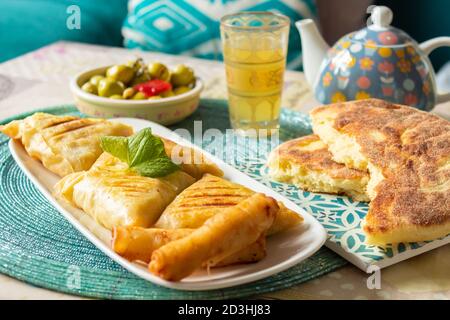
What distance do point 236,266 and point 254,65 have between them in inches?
34.3

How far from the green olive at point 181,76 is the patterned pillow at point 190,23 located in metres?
Answer: 1.08

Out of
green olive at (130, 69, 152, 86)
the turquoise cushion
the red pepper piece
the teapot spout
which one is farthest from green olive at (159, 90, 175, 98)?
the turquoise cushion

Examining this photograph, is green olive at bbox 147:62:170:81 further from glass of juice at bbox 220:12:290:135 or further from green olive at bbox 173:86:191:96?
glass of juice at bbox 220:12:290:135

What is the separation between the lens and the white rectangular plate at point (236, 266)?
983mm

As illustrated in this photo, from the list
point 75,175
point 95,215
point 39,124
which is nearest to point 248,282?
point 95,215

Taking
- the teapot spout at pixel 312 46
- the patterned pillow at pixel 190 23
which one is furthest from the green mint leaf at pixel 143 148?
the patterned pillow at pixel 190 23

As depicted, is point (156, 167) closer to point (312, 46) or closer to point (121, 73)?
point (121, 73)

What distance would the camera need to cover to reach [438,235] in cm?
115

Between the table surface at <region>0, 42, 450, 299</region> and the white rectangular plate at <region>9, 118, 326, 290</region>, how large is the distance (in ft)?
0.23

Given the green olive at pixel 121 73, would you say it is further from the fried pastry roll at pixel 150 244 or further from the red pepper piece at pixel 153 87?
the fried pastry roll at pixel 150 244

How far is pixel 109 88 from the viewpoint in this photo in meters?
1.89

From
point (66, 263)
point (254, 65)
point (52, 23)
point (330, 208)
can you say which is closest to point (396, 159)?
point (330, 208)

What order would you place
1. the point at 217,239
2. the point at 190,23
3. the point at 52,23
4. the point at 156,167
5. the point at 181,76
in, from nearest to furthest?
the point at 217,239 → the point at 156,167 → the point at 181,76 → the point at 190,23 → the point at 52,23

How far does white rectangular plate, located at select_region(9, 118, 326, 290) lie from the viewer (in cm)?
98
